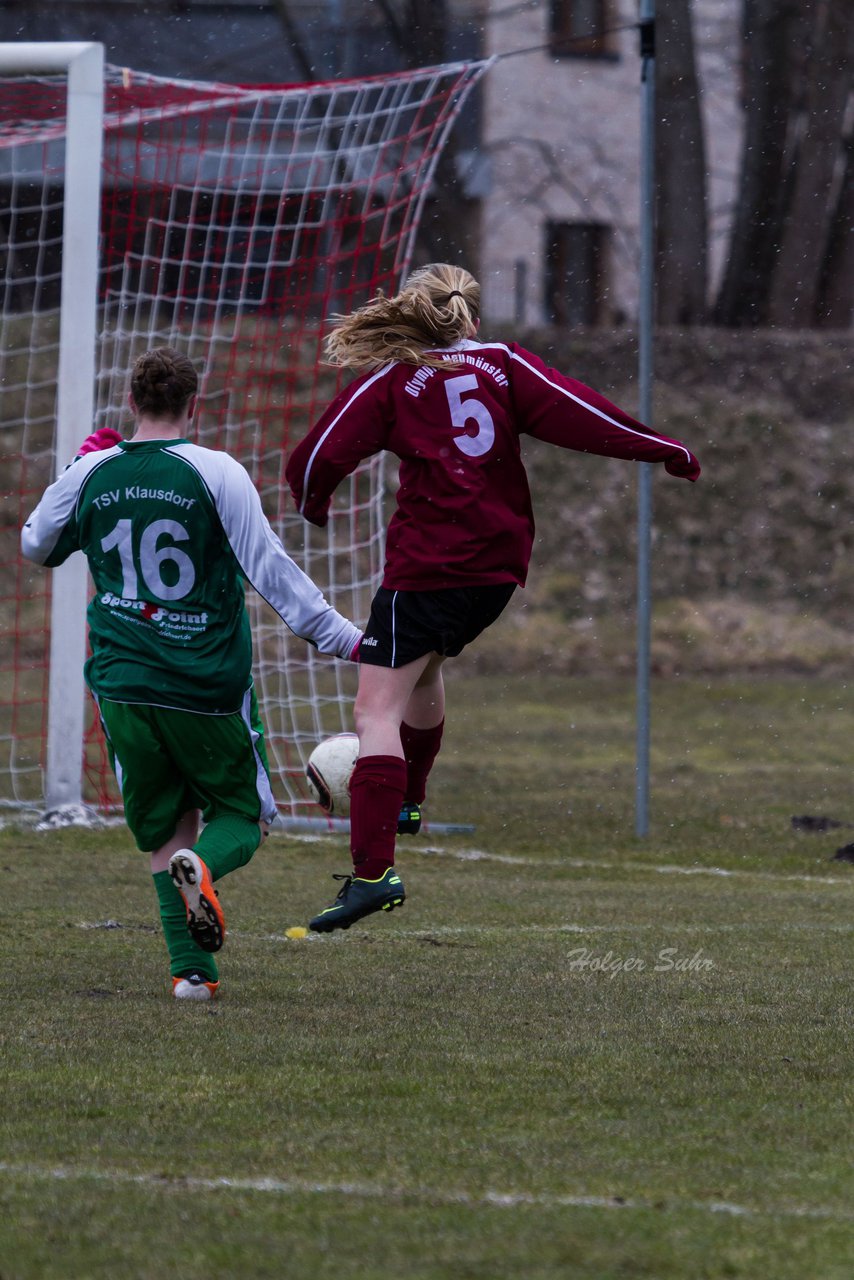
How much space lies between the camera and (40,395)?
65.0 feet

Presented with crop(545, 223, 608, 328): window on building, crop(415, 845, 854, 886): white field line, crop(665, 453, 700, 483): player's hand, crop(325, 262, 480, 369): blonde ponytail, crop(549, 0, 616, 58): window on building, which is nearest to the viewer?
crop(325, 262, 480, 369): blonde ponytail

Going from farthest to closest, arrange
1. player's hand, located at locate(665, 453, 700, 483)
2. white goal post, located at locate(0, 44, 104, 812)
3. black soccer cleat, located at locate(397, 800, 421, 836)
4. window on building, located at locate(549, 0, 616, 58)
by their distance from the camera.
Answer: window on building, located at locate(549, 0, 616, 58) < white goal post, located at locate(0, 44, 104, 812) < black soccer cleat, located at locate(397, 800, 421, 836) < player's hand, located at locate(665, 453, 700, 483)

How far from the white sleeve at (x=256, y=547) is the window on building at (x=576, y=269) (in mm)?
24709

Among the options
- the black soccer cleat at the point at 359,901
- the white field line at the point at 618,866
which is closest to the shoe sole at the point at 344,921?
the black soccer cleat at the point at 359,901

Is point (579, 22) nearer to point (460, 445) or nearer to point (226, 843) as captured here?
point (460, 445)

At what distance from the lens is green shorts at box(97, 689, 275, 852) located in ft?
15.2

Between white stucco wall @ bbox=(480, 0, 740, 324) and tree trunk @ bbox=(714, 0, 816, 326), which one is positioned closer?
tree trunk @ bbox=(714, 0, 816, 326)

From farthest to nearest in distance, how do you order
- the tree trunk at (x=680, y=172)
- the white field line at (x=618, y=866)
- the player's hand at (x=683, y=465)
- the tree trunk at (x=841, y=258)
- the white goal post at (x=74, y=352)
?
the tree trunk at (x=841, y=258)
the tree trunk at (x=680, y=172)
the white goal post at (x=74, y=352)
the white field line at (x=618, y=866)
the player's hand at (x=683, y=465)

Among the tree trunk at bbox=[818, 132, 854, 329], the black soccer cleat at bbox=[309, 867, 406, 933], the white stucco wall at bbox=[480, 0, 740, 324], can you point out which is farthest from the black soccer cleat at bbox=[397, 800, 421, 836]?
the white stucco wall at bbox=[480, 0, 740, 324]

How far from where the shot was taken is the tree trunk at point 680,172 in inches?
760

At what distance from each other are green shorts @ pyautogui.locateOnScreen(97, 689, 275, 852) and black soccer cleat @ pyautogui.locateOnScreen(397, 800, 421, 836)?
588 millimetres

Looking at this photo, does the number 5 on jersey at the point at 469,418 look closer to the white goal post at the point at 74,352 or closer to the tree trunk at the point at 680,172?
the white goal post at the point at 74,352

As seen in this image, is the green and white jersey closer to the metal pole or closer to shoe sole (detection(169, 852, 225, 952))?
shoe sole (detection(169, 852, 225, 952))

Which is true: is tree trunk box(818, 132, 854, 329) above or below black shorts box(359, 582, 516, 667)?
above
